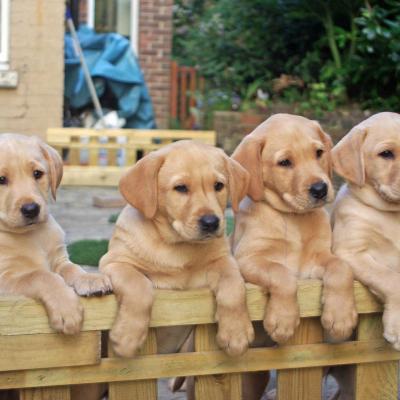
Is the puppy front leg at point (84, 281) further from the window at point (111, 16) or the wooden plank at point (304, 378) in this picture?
the window at point (111, 16)

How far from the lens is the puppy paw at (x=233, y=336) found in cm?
358

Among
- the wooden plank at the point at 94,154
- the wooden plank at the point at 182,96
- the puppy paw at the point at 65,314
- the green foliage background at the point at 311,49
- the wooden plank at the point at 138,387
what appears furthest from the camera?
the wooden plank at the point at 182,96

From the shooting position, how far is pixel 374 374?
4008 mm

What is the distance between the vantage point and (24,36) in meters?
12.7

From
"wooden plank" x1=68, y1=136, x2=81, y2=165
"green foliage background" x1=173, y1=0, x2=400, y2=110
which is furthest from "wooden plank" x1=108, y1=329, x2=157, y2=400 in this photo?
"wooden plank" x1=68, y1=136, x2=81, y2=165

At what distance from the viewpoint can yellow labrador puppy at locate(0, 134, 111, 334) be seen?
3.62 metres

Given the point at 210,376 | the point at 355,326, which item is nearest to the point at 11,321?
the point at 210,376

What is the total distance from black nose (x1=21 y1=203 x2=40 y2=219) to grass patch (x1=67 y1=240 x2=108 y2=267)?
131 inches

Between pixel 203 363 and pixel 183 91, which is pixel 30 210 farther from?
pixel 183 91

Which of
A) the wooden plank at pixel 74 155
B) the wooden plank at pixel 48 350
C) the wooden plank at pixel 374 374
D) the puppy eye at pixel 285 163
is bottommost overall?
the wooden plank at pixel 74 155

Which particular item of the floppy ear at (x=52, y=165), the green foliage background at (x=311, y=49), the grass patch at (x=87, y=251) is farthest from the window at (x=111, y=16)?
the floppy ear at (x=52, y=165)

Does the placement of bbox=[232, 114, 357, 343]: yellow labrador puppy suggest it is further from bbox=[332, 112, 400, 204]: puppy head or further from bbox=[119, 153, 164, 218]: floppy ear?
bbox=[119, 153, 164, 218]: floppy ear

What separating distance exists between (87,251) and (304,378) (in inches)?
155

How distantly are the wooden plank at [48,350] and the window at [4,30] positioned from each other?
9657 mm
